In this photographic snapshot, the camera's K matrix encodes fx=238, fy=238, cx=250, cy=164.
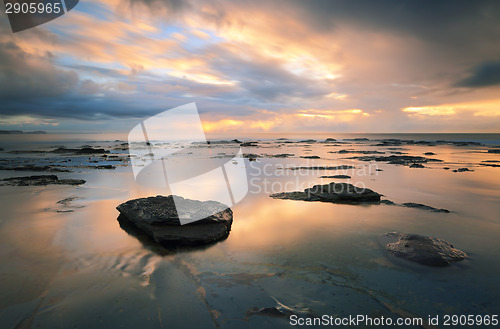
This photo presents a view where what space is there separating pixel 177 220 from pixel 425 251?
17.2 ft

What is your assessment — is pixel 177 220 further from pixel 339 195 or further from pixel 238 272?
pixel 339 195

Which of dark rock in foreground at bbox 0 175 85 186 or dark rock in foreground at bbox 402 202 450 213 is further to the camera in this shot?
dark rock in foreground at bbox 0 175 85 186

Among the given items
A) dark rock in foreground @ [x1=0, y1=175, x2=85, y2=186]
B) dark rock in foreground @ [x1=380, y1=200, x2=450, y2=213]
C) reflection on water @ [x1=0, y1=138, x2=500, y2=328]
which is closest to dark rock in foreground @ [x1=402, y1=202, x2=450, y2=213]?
dark rock in foreground @ [x1=380, y1=200, x2=450, y2=213]

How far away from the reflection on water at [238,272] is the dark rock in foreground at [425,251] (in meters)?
0.22

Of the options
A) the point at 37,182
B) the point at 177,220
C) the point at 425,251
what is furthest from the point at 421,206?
the point at 37,182

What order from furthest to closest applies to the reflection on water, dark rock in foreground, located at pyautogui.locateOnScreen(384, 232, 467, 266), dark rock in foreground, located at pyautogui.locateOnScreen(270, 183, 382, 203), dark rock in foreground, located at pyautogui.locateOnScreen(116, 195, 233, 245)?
dark rock in foreground, located at pyautogui.locateOnScreen(270, 183, 382, 203), dark rock in foreground, located at pyautogui.locateOnScreen(116, 195, 233, 245), dark rock in foreground, located at pyautogui.locateOnScreen(384, 232, 467, 266), the reflection on water

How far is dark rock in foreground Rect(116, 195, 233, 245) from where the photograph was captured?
5410 mm

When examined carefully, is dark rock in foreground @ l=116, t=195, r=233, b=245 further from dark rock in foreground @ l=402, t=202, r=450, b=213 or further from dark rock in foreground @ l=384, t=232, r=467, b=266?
dark rock in foreground @ l=402, t=202, r=450, b=213

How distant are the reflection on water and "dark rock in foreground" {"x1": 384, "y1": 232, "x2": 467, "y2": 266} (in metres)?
0.22

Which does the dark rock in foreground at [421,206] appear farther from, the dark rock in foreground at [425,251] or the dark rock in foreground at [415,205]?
the dark rock in foreground at [425,251]

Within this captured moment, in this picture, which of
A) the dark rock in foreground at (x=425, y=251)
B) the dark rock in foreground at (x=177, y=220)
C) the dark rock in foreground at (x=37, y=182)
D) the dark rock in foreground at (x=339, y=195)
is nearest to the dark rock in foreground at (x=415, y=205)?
the dark rock in foreground at (x=339, y=195)

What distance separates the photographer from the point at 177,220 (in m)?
5.64

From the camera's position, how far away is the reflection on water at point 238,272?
10.7 feet

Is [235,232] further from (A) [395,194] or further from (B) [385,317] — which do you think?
(A) [395,194]
